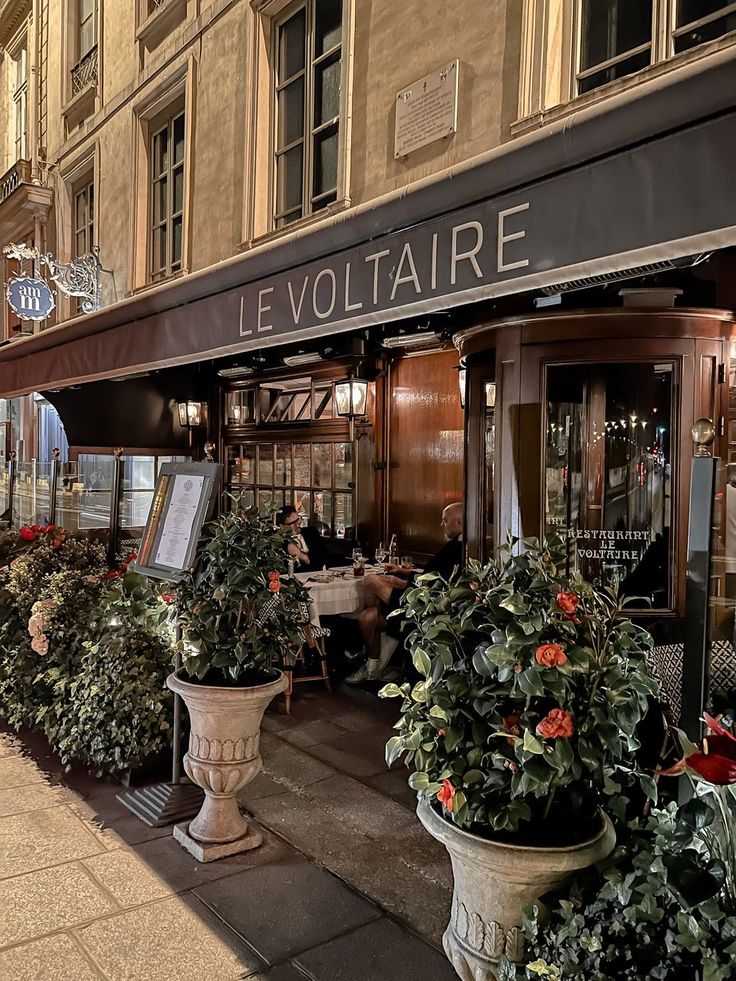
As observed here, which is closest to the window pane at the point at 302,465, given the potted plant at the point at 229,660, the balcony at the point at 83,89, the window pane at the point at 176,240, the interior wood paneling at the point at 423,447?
the interior wood paneling at the point at 423,447

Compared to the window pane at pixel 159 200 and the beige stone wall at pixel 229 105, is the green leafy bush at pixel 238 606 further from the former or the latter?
the window pane at pixel 159 200

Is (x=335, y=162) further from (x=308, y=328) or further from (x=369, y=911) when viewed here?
(x=369, y=911)

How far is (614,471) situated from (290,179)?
501 centimetres

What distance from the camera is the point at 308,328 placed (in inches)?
132

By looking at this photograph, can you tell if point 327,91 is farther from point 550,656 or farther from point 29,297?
point 550,656

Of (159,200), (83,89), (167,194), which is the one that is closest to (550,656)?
(167,194)

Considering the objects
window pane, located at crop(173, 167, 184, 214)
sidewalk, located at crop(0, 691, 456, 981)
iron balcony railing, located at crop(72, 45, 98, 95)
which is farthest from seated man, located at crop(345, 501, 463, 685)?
iron balcony railing, located at crop(72, 45, 98, 95)

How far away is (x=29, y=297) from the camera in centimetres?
1089

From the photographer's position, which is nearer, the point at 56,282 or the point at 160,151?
the point at 160,151

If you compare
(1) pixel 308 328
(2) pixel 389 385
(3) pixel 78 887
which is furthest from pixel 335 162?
(3) pixel 78 887

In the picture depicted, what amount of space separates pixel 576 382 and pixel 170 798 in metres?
3.56

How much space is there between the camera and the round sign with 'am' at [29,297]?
1074 centimetres

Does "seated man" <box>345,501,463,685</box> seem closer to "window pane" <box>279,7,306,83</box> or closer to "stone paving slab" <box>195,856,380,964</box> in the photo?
"stone paving slab" <box>195,856,380,964</box>

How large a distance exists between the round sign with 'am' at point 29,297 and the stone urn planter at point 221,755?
29.0 feet
